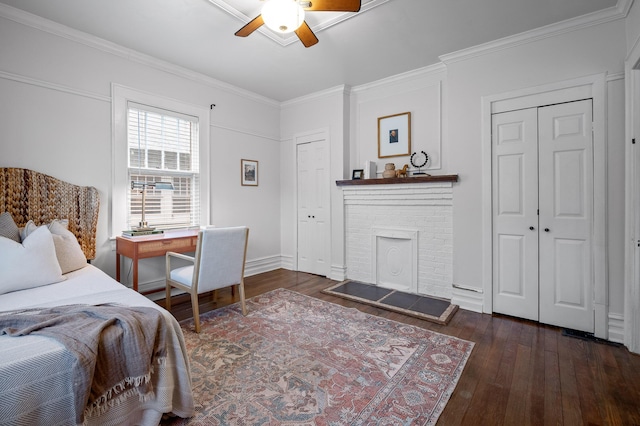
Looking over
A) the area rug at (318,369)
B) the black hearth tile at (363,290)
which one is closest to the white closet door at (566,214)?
the area rug at (318,369)

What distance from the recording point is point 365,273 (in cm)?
416

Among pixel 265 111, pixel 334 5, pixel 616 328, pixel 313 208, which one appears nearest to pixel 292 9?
pixel 334 5

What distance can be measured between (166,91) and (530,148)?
4094mm

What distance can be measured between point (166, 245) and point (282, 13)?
242 centimetres

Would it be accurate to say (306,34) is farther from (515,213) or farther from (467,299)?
(467,299)

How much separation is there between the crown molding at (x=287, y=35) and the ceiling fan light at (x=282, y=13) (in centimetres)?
76

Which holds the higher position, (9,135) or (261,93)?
(261,93)

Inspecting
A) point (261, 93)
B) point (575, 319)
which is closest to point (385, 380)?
point (575, 319)

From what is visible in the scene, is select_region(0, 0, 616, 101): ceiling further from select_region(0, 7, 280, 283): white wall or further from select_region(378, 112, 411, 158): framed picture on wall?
select_region(378, 112, 411, 158): framed picture on wall

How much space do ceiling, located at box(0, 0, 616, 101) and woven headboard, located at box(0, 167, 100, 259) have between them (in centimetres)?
148

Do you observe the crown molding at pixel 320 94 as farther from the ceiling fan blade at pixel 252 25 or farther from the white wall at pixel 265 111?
the ceiling fan blade at pixel 252 25

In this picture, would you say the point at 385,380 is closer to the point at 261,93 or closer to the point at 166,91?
the point at 166,91

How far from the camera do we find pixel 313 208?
4656mm

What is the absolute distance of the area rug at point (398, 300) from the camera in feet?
9.83
